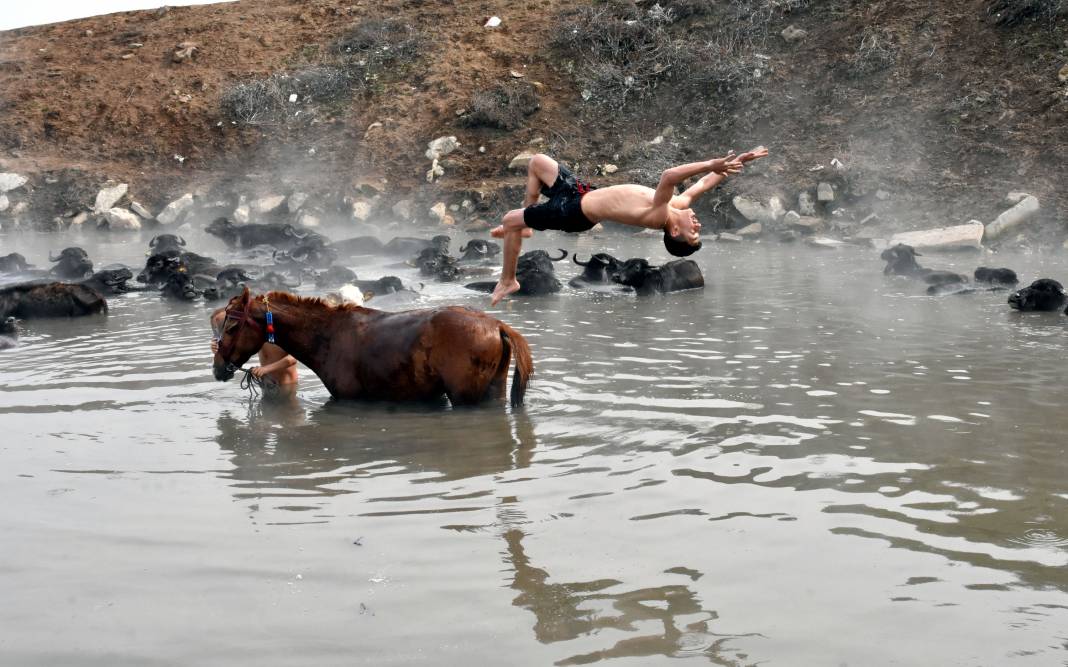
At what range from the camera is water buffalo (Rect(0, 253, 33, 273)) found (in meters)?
21.7

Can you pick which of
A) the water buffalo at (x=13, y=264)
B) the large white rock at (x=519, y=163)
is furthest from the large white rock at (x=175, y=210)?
the water buffalo at (x=13, y=264)

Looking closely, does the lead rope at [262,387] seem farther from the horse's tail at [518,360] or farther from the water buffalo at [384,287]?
the water buffalo at [384,287]

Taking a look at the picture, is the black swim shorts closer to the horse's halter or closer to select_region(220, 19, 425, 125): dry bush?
the horse's halter

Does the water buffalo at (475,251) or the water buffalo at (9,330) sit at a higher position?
the water buffalo at (475,251)

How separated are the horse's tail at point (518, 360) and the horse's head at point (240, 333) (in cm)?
233

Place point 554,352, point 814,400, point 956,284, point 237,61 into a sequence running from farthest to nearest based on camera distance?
point 237,61, point 956,284, point 554,352, point 814,400

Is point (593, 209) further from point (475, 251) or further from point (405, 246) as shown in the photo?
point (405, 246)

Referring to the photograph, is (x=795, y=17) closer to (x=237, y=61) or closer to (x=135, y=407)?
(x=237, y=61)

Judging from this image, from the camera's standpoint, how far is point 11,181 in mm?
35969

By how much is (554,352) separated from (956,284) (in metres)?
8.12

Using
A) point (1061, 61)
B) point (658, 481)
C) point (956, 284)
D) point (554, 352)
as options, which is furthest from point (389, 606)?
point (1061, 61)

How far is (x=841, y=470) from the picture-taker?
7754mm

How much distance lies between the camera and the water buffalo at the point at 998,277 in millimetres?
17281

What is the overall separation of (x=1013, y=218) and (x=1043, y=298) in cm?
863
